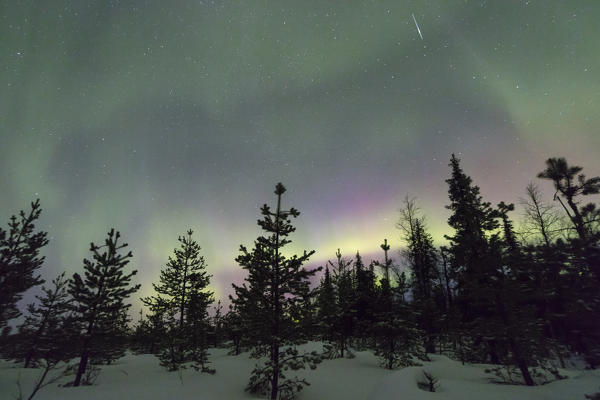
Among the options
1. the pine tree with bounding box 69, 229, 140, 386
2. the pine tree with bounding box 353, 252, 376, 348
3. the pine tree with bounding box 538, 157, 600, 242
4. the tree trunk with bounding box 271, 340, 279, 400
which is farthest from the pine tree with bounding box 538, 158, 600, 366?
the pine tree with bounding box 69, 229, 140, 386

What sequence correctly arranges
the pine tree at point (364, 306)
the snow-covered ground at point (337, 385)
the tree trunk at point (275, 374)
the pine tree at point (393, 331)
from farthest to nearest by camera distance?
1. the pine tree at point (364, 306)
2. the pine tree at point (393, 331)
3. the tree trunk at point (275, 374)
4. the snow-covered ground at point (337, 385)

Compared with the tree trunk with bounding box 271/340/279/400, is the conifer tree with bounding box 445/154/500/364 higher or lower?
higher

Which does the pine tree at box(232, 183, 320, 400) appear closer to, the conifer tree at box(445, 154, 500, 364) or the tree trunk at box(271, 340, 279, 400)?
the tree trunk at box(271, 340, 279, 400)

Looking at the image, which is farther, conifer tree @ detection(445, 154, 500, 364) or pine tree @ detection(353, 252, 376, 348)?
pine tree @ detection(353, 252, 376, 348)

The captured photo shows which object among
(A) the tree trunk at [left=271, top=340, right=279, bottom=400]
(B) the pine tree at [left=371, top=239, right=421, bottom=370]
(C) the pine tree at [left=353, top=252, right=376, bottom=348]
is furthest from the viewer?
(C) the pine tree at [left=353, top=252, right=376, bottom=348]

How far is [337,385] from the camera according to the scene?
49.6 feet

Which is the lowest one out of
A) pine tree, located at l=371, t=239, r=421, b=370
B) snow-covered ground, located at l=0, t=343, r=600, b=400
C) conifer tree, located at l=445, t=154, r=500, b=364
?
snow-covered ground, located at l=0, t=343, r=600, b=400

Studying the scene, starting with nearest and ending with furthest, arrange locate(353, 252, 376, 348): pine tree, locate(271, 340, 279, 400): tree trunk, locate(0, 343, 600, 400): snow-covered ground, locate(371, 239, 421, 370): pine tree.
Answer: locate(0, 343, 600, 400): snow-covered ground
locate(271, 340, 279, 400): tree trunk
locate(371, 239, 421, 370): pine tree
locate(353, 252, 376, 348): pine tree

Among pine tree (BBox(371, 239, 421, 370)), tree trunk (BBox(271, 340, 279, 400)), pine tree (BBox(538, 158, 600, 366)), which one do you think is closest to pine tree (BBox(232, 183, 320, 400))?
tree trunk (BBox(271, 340, 279, 400))

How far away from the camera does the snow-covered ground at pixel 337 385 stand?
34.6 feet

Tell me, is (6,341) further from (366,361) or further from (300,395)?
(366,361)

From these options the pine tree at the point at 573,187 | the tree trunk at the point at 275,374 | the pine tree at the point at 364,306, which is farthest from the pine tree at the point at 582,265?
the tree trunk at the point at 275,374

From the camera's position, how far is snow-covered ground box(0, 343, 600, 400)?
34.6 feet

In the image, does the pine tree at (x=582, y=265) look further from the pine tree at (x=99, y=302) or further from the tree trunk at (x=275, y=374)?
the pine tree at (x=99, y=302)
